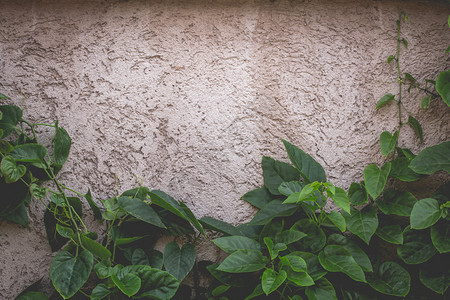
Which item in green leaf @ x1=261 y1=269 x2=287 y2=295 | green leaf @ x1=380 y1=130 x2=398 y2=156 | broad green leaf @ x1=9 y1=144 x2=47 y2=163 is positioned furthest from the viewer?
green leaf @ x1=380 y1=130 x2=398 y2=156

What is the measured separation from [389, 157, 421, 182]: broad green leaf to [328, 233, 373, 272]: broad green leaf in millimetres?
278

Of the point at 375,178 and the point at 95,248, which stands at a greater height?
the point at 375,178

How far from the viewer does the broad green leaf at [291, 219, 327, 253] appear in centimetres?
100

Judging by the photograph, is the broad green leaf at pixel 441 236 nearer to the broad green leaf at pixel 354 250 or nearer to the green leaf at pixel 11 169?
the broad green leaf at pixel 354 250

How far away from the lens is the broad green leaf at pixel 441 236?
0.94 meters

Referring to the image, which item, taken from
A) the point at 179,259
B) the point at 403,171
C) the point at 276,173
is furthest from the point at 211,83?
the point at 403,171

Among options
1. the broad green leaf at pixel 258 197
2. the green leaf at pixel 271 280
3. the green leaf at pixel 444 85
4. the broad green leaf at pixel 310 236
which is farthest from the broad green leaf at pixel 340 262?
the green leaf at pixel 444 85

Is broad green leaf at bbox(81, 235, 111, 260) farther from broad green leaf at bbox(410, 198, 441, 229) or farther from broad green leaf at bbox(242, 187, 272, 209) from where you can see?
broad green leaf at bbox(410, 198, 441, 229)

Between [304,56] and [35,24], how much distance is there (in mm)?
998

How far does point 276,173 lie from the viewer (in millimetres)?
1111

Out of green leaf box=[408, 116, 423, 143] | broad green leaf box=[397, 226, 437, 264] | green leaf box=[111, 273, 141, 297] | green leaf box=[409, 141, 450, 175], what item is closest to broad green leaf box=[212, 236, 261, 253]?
green leaf box=[111, 273, 141, 297]

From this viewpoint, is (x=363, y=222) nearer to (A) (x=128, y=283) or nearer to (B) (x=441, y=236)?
(B) (x=441, y=236)

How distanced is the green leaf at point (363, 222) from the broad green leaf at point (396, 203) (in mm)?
42

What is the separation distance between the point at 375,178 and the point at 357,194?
3.1 inches
